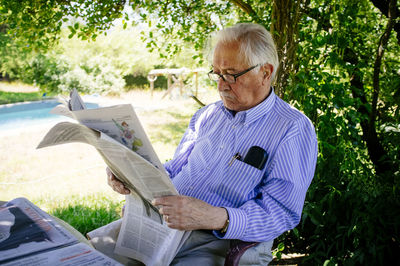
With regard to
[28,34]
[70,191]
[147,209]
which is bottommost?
[70,191]

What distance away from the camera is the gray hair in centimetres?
151

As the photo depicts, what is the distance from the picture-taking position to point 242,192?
4.66 ft

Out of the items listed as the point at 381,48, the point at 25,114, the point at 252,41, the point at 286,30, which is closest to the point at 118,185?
the point at 252,41

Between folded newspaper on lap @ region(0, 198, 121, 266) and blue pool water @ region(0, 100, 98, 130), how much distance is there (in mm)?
13011

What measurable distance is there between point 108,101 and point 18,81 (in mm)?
8621

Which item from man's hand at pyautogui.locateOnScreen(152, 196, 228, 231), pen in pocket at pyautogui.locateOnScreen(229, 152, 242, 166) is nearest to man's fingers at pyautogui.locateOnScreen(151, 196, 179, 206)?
man's hand at pyautogui.locateOnScreen(152, 196, 228, 231)

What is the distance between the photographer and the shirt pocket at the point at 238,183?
1.41 meters

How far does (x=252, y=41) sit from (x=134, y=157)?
80 centimetres

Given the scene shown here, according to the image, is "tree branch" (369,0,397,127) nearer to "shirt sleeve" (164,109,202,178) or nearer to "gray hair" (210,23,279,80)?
"gray hair" (210,23,279,80)

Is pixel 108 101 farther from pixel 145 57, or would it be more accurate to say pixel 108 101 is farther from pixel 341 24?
pixel 341 24

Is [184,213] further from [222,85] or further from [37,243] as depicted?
[222,85]

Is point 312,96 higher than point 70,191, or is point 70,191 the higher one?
point 312,96

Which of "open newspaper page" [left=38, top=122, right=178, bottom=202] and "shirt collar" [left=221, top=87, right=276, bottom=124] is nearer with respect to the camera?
"open newspaper page" [left=38, top=122, right=178, bottom=202]

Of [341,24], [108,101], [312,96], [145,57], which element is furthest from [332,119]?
[145,57]
